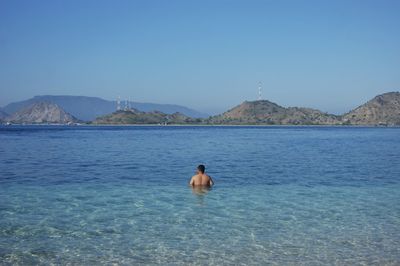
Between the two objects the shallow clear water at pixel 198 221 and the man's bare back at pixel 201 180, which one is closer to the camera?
the shallow clear water at pixel 198 221

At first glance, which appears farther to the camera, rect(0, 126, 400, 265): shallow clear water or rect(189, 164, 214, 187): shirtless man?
rect(189, 164, 214, 187): shirtless man

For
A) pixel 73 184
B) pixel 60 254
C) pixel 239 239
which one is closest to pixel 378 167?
pixel 73 184

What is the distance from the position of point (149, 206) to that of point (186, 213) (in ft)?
7.16

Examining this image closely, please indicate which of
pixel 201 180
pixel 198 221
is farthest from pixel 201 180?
pixel 198 221

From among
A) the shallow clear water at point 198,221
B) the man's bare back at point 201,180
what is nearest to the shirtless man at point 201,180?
the man's bare back at point 201,180

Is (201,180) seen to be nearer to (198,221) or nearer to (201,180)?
(201,180)

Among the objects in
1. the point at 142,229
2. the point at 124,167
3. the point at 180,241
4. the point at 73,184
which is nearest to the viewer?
the point at 180,241

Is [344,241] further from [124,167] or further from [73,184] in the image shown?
[124,167]

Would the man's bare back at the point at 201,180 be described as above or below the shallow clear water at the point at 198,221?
above

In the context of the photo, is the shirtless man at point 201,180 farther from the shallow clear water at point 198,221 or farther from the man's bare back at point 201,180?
the shallow clear water at point 198,221

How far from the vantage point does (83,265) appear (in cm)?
1199

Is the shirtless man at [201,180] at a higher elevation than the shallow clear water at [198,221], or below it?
higher

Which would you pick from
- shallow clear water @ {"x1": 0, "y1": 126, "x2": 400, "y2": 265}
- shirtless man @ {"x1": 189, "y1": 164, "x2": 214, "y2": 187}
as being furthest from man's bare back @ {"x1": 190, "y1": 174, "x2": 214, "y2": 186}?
shallow clear water @ {"x1": 0, "y1": 126, "x2": 400, "y2": 265}

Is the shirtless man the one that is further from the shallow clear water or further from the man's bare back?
the shallow clear water
